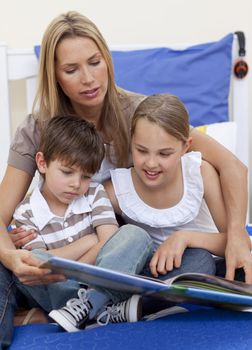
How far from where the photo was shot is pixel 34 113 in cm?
154

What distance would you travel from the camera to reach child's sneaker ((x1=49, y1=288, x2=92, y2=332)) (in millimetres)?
1183

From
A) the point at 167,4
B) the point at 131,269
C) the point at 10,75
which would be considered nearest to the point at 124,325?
the point at 131,269

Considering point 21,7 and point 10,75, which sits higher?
point 21,7

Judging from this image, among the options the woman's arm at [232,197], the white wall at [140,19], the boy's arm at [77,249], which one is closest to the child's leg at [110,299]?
the boy's arm at [77,249]

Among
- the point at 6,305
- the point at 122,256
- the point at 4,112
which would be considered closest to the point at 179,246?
the point at 122,256

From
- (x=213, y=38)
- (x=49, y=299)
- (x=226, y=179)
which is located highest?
(x=213, y=38)

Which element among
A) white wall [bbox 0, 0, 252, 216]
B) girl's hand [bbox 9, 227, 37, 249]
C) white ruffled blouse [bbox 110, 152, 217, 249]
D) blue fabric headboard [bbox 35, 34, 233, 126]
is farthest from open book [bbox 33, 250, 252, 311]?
white wall [bbox 0, 0, 252, 216]

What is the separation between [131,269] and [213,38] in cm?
130

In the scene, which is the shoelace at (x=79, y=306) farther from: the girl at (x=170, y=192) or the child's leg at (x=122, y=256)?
the girl at (x=170, y=192)

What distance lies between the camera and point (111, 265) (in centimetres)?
120

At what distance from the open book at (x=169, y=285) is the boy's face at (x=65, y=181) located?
17cm

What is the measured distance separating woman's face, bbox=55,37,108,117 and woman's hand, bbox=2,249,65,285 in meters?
0.41

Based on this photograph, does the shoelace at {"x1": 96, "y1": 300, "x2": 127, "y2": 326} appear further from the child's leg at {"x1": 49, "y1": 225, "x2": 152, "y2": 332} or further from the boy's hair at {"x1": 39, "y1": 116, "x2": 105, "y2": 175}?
Answer: the boy's hair at {"x1": 39, "y1": 116, "x2": 105, "y2": 175}

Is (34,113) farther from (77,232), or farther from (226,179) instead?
(226,179)
